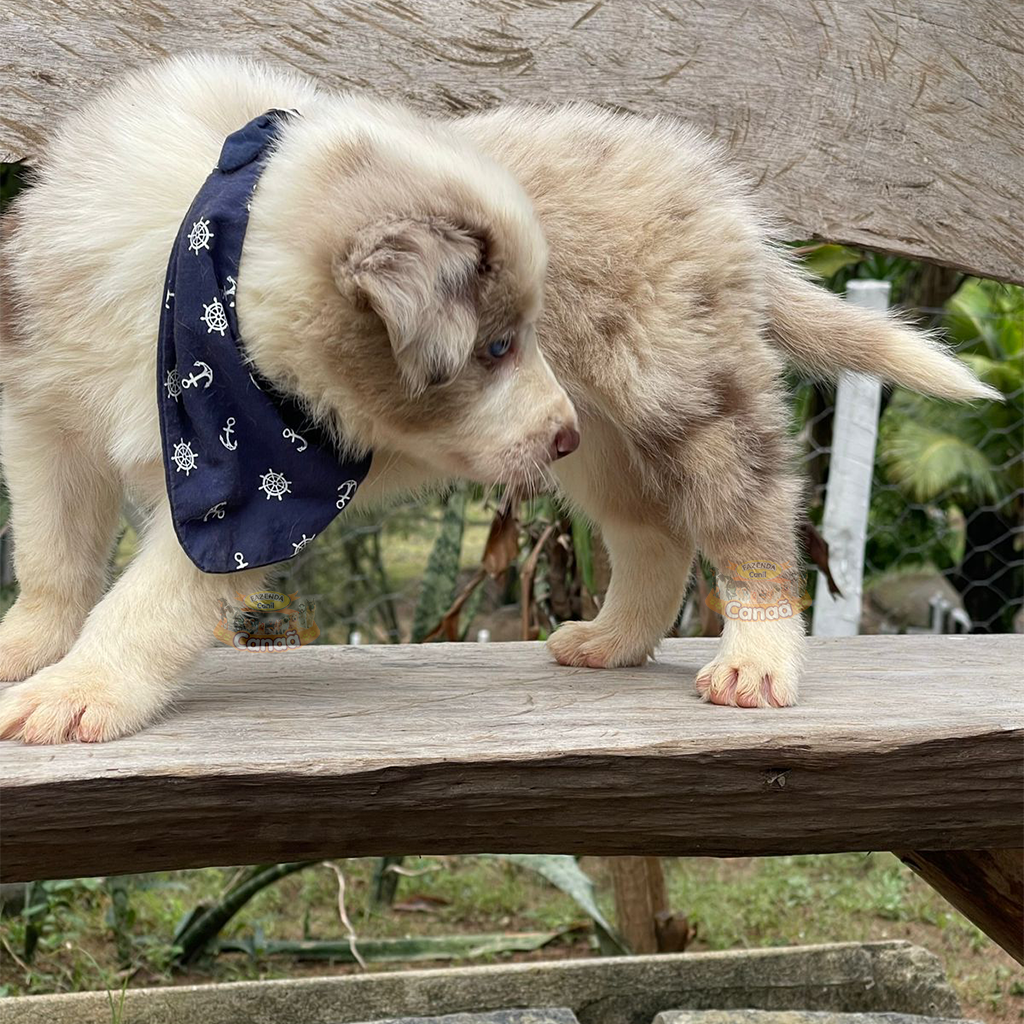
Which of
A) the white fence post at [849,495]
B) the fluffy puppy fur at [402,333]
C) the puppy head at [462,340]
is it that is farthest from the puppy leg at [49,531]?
the white fence post at [849,495]

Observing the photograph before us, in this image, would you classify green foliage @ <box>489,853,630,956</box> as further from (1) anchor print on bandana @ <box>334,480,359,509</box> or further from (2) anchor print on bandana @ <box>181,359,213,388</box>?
(2) anchor print on bandana @ <box>181,359,213,388</box>

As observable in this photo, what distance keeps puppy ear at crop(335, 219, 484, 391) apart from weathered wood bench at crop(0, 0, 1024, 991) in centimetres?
50

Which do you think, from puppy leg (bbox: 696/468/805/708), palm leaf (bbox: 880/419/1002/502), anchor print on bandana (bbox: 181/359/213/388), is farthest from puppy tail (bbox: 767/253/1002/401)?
palm leaf (bbox: 880/419/1002/502)

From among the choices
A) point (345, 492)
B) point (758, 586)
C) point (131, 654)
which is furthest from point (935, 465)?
point (131, 654)

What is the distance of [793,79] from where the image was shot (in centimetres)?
257

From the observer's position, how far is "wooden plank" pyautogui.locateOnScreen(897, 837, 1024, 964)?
212cm

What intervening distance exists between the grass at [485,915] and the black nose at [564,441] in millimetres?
2008

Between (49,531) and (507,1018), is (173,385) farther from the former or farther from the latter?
(507,1018)

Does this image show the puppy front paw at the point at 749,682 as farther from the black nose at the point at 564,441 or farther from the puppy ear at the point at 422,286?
the puppy ear at the point at 422,286

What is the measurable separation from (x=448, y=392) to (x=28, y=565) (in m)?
0.79

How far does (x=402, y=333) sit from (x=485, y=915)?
2.65m

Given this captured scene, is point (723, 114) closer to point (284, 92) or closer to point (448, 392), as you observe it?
point (284, 92)

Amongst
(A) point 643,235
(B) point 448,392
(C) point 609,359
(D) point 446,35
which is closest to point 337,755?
(B) point 448,392

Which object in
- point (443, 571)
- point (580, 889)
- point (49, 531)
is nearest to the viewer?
point (49, 531)
